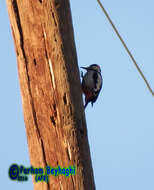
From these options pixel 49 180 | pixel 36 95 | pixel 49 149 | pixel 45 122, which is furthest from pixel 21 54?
pixel 49 180

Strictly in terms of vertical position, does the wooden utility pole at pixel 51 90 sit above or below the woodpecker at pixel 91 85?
below

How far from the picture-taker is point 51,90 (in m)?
3.22

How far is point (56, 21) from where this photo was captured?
11.2ft

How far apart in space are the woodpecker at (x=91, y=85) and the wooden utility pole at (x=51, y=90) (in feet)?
15.5

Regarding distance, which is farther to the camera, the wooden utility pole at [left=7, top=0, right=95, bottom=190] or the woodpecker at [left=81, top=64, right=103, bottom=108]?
the woodpecker at [left=81, top=64, right=103, bottom=108]

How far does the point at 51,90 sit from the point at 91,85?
5080mm

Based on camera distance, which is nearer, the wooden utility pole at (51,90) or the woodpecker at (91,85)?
the wooden utility pole at (51,90)

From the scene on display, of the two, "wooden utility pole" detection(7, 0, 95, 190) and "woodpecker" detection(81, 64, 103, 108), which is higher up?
"woodpecker" detection(81, 64, 103, 108)

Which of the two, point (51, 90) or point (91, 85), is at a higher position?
point (91, 85)

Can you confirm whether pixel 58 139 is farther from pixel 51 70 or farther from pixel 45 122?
pixel 51 70

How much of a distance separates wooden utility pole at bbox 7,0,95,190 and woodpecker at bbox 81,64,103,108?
473 centimetres

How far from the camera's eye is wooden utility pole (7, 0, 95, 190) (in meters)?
3.13

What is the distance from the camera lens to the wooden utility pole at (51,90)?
313cm

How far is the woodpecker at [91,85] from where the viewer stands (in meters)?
8.24
